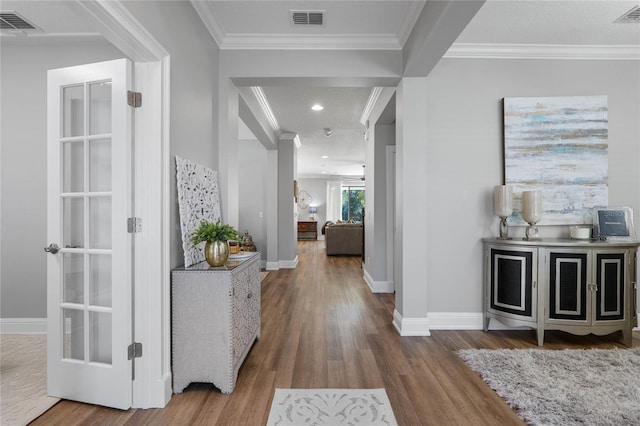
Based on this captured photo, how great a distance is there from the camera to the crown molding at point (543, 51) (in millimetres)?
3139

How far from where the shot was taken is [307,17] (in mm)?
2707

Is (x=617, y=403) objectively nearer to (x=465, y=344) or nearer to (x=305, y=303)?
(x=465, y=344)

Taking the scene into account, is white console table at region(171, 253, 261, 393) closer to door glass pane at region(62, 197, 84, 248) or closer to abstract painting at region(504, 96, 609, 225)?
door glass pane at region(62, 197, 84, 248)

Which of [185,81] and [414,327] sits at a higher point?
[185,81]

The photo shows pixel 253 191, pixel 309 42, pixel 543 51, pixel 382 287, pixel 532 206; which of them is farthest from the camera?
pixel 253 191

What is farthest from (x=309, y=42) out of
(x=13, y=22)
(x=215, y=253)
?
(x=13, y=22)

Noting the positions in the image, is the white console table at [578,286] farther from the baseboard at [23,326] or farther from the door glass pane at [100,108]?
the baseboard at [23,326]

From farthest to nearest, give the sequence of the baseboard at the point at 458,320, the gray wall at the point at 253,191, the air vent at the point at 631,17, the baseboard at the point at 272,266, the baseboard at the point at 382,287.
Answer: the gray wall at the point at 253,191
the baseboard at the point at 272,266
the baseboard at the point at 382,287
the baseboard at the point at 458,320
the air vent at the point at 631,17

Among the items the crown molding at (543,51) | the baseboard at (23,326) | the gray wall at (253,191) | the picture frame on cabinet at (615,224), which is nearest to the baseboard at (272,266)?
the gray wall at (253,191)

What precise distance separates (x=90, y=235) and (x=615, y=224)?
14.0 ft

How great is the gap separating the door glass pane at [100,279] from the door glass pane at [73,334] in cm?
15

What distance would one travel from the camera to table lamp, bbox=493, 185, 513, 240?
294 cm

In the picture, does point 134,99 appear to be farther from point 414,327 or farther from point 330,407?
point 414,327

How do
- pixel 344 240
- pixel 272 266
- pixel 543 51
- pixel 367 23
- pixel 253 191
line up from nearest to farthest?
pixel 367 23, pixel 543 51, pixel 272 266, pixel 253 191, pixel 344 240
